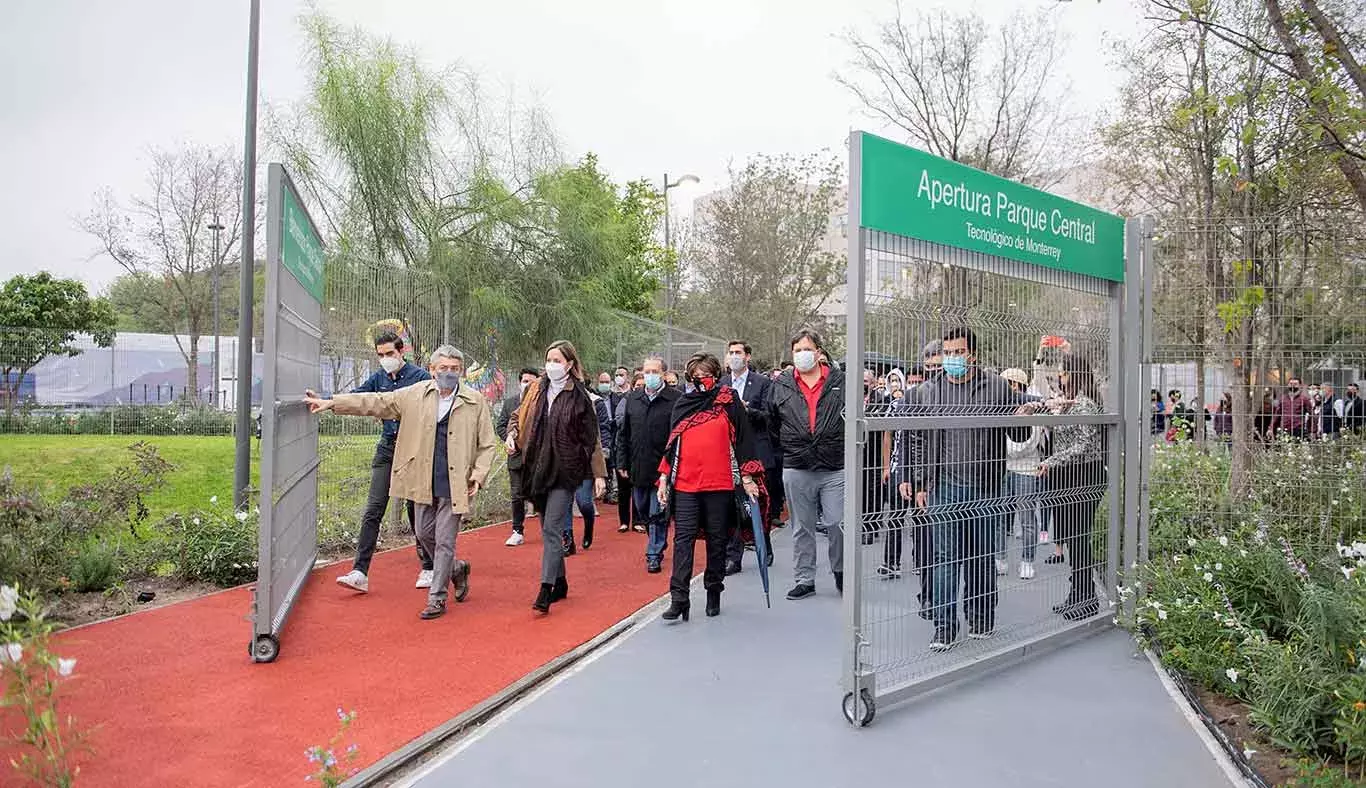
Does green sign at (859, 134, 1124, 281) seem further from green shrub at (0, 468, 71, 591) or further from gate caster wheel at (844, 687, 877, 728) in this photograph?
green shrub at (0, 468, 71, 591)

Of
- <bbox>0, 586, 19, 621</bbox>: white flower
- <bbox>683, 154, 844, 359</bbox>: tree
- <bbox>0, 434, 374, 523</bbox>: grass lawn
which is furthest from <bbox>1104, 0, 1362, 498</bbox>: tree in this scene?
<bbox>683, 154, 844, 359</bbox>: tree

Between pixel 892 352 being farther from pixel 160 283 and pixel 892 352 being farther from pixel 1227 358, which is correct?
pixel 160 283

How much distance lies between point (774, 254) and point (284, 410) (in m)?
22.2

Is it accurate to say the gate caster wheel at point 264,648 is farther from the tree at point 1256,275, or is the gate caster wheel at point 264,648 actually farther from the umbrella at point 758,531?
the tree at point 1256,275

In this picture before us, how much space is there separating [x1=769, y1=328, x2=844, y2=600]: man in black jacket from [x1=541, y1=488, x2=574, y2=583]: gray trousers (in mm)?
1817

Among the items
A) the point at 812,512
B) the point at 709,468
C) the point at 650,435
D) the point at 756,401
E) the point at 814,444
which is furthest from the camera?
the point at 756,401

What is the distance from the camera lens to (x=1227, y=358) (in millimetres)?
6887

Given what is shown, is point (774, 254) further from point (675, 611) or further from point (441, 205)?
point (675, 611)

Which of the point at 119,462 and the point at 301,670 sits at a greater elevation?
the point at 119,462

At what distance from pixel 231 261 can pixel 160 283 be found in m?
5.73

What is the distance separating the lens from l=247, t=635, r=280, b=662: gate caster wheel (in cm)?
600

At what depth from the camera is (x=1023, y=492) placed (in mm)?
6492

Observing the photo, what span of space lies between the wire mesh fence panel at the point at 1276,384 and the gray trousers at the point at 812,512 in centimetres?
223

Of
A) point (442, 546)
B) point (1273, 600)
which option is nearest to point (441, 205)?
point (442, 546)
